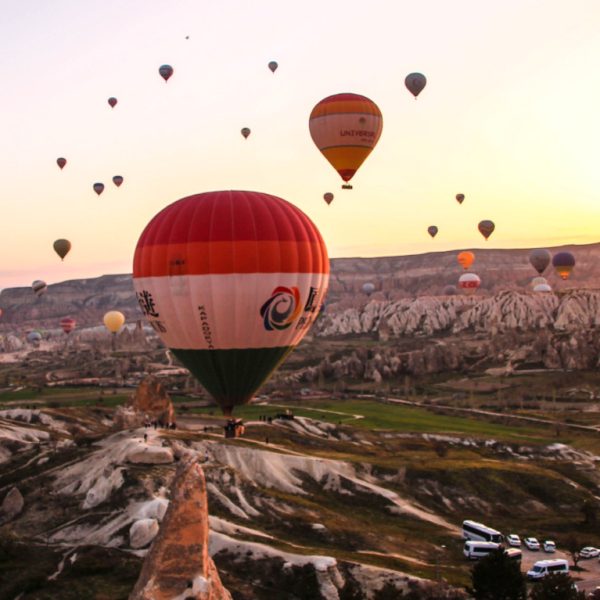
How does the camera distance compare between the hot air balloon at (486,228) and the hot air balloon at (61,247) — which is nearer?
the hot air balloon at (61,247)

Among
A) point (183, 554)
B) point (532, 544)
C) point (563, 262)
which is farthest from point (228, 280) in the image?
point (563, 262)

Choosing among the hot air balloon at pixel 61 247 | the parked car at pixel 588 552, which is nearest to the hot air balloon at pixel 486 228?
the hot air balloon at pixel 61 247

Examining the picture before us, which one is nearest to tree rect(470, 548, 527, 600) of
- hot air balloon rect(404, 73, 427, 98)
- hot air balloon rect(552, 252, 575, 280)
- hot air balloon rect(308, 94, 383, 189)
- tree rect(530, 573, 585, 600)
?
tree rect(530, 573, 585, 600)

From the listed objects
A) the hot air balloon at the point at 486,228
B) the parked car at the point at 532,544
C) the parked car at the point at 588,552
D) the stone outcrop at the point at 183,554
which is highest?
the hot air balloon at the point at 486,228

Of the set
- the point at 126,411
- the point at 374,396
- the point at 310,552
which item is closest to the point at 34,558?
the point at 310,552

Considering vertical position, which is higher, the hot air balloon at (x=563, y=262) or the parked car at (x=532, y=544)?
the hot air balloon at (x=563, y=262)

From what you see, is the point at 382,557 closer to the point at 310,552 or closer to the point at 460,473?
the point at 310,552

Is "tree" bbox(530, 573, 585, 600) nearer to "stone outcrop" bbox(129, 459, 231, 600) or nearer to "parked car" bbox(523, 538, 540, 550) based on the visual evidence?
"parked car" bbox(523, 538, 540, 550)

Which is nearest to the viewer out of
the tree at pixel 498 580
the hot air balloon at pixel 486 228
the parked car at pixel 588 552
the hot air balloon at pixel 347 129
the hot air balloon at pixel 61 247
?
the tree at pixel 498 580

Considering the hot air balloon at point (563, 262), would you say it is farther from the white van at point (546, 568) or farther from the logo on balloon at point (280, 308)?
the logo on balloon at point (280, 308)
